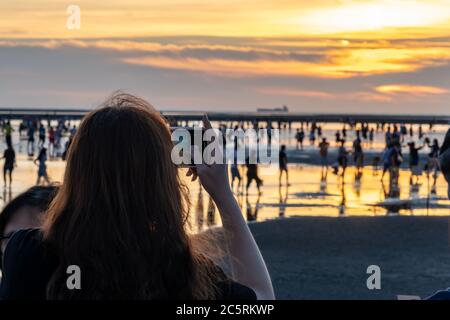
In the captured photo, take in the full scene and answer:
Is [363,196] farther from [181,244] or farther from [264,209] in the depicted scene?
[181,244]

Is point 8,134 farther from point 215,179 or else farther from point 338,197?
point 215,179

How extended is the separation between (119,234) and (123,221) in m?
0.04

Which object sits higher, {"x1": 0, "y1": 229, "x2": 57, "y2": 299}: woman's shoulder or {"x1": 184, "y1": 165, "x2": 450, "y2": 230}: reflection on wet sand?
{"x1": 0, "y1": 229, "x2": 57, "y2": 299}: woman's shoulder

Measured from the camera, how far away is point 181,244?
2.43 meters

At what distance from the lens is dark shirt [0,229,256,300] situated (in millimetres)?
2348

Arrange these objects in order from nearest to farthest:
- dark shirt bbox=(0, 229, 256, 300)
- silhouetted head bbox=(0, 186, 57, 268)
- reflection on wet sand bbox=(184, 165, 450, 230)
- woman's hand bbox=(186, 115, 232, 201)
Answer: dark shirt bbox=(0, 229, 256, 300) → woman's hand bbox=(186, 115, 232, 201) → silhouetted head bbox=(0, 186, 57, 268) → reflection on wet sand bbox=(184, 165, 450, 230)

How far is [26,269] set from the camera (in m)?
2.35

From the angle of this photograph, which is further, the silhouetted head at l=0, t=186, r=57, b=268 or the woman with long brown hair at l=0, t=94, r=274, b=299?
the silhouetted head at l=0, t=186, r=57, b=268

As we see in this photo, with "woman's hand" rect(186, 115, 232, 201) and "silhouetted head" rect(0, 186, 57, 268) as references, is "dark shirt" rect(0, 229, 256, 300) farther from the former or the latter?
"silhouetted head" rect(0, 186, 57, 268)

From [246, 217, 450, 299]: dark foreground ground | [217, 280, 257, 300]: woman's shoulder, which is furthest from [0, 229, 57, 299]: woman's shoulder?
[246, 217, 450, 299]: dark foreground ground

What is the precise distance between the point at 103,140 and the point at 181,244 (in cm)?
37

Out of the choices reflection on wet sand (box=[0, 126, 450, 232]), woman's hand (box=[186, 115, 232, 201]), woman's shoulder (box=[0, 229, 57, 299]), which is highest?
woman's hand (box=[186, 115, 232, 201])

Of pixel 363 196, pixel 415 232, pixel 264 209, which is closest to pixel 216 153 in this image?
pixel 415 232

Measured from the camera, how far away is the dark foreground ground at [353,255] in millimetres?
14008
